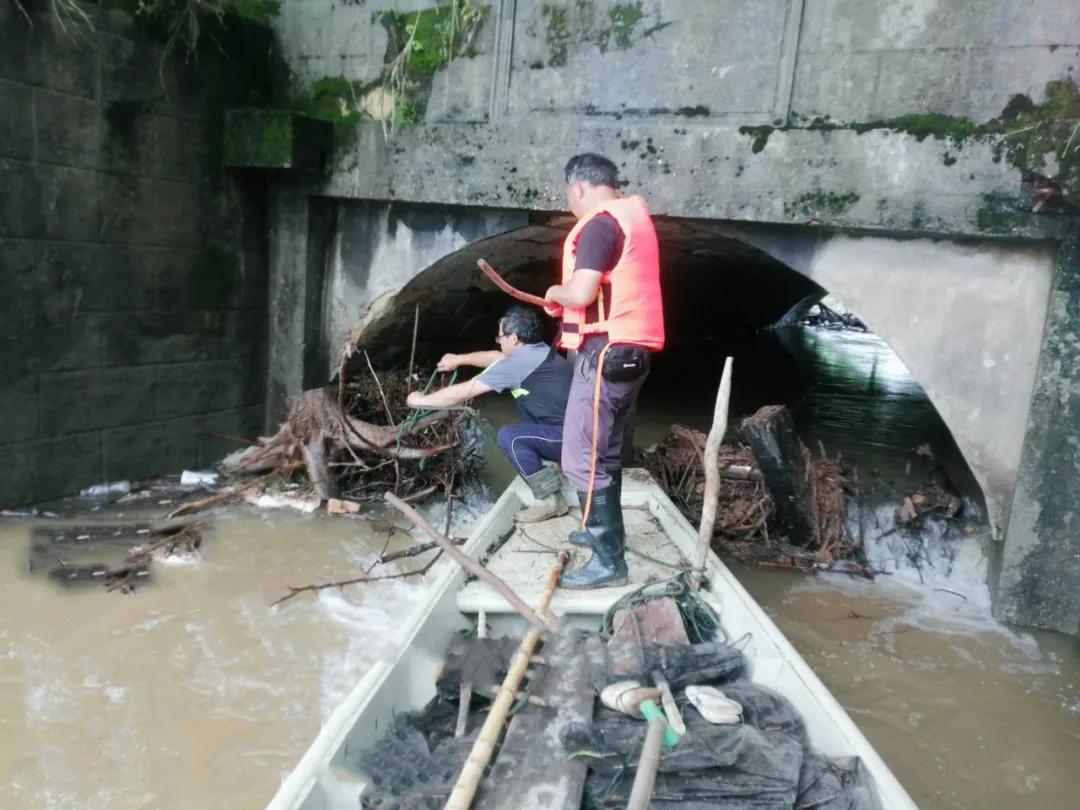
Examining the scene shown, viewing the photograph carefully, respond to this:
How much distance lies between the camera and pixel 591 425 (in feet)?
11.4

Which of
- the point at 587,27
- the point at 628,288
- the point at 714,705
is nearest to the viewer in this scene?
the point at 714,705

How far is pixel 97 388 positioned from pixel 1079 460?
595 centimetres

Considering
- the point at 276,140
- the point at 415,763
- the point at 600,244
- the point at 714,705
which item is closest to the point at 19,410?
the point at 276,140

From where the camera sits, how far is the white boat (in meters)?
2.14

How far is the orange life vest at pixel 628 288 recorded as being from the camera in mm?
3330

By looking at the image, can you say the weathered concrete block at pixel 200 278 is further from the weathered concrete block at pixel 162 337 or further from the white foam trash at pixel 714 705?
the white foam trash at pixel 714 705

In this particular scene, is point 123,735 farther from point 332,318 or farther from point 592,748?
point 332,318

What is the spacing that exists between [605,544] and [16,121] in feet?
13.9

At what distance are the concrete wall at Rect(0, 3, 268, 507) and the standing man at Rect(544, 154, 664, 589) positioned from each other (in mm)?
3438

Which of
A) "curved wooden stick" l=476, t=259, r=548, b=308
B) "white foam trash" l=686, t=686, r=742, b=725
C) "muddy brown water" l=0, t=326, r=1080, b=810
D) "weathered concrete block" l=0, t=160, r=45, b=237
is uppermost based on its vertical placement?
"weathered concrete block" l=0, t=160, r=45, b=237

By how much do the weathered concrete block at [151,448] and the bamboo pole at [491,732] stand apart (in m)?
3.89

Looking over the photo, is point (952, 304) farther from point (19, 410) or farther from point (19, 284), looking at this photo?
point (19, 410)

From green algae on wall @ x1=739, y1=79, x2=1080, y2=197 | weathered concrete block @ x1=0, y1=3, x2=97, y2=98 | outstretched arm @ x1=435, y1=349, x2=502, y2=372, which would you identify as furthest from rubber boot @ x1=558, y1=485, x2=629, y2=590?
weathered concrete block @ x1=0, y1=3, x2=97, y2=98

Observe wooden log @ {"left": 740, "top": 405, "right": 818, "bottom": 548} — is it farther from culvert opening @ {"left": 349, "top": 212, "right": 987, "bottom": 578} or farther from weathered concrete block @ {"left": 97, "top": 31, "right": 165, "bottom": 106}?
weathered concrete block @ {"left": 97, "top": 31, "right": 165, "bottom": 106}
